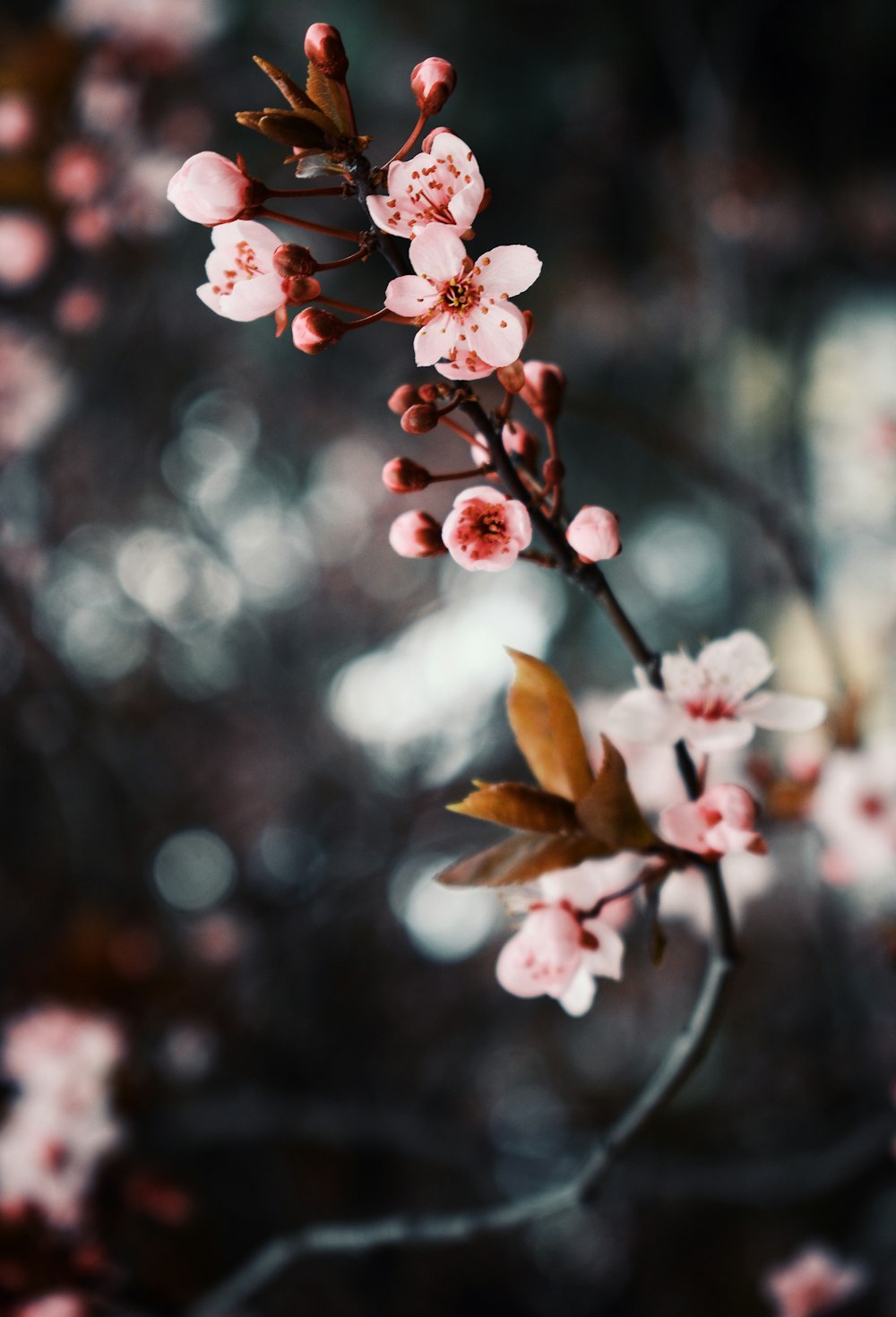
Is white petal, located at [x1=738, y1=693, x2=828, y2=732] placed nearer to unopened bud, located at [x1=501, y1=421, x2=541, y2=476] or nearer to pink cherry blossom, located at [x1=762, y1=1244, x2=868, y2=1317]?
→ unopened bud, located at [x1=501, y1=421, x2=541, y2=476]

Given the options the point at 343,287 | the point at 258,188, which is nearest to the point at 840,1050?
the point at 258,188

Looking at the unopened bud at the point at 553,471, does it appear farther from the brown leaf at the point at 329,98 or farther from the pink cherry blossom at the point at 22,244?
the pink cherry blossom at the point at 22,244

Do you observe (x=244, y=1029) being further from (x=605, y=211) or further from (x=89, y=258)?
(x=605, y=211)

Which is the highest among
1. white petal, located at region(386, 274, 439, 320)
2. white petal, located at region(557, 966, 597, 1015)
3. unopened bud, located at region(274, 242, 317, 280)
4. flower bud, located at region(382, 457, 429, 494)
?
unopened bud, located at region(274, 242, 317, 280)

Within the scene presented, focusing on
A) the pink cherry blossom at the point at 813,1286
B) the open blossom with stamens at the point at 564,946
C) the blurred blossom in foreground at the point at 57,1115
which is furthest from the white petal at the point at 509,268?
the pink cherry blossom at the point at 813,1286

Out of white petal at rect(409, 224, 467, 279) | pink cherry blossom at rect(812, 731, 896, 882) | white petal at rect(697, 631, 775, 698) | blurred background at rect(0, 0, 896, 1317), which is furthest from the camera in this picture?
blurred background at rect(0, 0, 896, 1317)

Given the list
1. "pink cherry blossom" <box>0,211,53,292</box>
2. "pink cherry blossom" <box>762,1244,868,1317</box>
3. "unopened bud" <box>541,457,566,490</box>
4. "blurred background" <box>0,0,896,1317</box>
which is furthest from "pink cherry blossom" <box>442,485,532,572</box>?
"pink cherry blossom" <box>0,211,53,292</box>

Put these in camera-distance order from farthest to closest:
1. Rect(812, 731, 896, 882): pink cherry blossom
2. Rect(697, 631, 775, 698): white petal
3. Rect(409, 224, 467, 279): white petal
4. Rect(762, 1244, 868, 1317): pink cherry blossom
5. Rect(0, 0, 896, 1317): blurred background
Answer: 1. Rect(0, 0, 896, 1317): blurred background
2. Rect(762, 1244, 868, 1317): pink cherry blossom
3. Rect(812, 731, 896, 882): pink cherry blossom
4. Rect(697, 631, 775, 698): white petal
5. Rect(409, 224, 467, 279): white petal

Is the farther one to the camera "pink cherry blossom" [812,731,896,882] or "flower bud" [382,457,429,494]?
"pink cherry blossom" [812,731,896,882]
